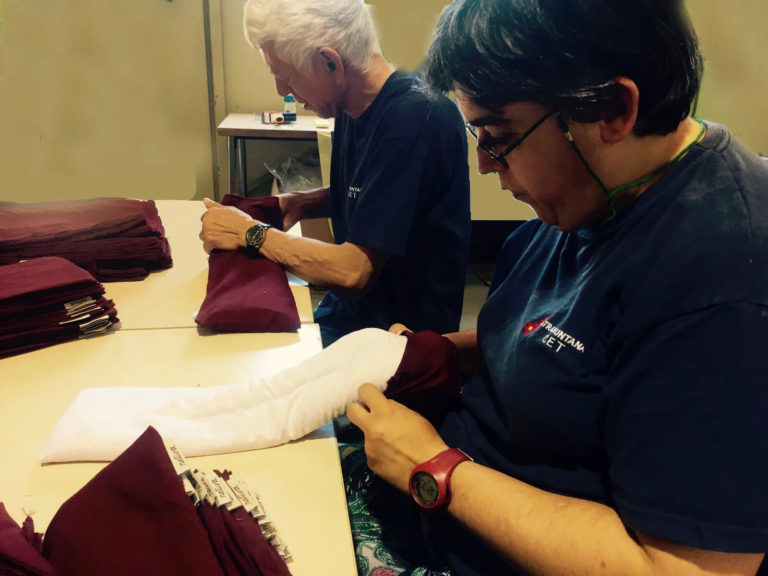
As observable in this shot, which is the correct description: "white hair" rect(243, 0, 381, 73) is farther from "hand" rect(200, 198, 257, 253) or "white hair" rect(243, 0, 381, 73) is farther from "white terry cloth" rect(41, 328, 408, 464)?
"white terry cloth" rect(41, 328, 408, 464)

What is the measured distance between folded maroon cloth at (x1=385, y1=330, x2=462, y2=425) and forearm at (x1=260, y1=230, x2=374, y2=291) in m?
0.44

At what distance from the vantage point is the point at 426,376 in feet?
3.15

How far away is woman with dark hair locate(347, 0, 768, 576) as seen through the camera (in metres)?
0.59

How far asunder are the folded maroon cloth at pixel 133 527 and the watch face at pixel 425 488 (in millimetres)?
316

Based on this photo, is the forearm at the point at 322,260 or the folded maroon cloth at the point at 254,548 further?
the forearm at the point at 322,260

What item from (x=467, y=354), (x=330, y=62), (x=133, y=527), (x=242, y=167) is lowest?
(x=242, y=167)

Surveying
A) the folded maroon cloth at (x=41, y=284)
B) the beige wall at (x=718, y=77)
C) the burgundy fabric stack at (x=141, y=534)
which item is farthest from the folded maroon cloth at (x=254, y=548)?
the beige wall at (x=718, y=77)

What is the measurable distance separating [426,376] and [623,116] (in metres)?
0.49

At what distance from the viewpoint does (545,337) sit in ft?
2.60

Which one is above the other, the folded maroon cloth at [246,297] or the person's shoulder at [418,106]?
the person's shoulder at [418,106]

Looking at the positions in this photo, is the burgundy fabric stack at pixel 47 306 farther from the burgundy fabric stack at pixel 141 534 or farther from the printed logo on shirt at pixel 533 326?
the printed logo on shirt at pixel 533 326

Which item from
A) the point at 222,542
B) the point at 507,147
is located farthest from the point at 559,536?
the point at 507,147

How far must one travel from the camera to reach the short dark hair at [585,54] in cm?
64

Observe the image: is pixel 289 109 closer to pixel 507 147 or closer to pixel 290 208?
pixel 290 208
